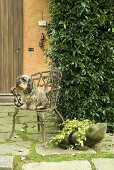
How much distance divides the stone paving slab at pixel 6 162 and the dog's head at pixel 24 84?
0.94m

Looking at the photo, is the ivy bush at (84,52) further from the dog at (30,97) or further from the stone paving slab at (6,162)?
the stone paving slab at (6,162)

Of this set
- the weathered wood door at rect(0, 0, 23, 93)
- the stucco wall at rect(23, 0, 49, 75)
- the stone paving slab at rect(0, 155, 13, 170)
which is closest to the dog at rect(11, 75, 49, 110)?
the stone paving slab at rect(0, 155, 13, 170)

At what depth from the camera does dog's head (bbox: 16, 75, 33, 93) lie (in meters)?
5.11

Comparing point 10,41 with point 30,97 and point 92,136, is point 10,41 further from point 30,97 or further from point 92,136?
point 92,136

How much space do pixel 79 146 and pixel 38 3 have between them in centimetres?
464

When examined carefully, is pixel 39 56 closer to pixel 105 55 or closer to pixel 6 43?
pixel 6 43

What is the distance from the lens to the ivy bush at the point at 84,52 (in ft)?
18.2

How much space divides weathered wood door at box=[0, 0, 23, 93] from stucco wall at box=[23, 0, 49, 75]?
9 centimetres

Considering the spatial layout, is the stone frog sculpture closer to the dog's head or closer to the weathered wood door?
the dog's head

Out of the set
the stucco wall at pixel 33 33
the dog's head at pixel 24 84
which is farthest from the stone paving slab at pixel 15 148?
the stucco wall at pixel 33 33

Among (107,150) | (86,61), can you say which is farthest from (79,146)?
(86,61)

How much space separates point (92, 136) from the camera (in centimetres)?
496

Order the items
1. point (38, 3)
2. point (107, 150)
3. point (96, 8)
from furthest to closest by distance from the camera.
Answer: point (38, 3) → point (96, 8) → point (107, 150)

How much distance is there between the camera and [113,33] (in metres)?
5.61
